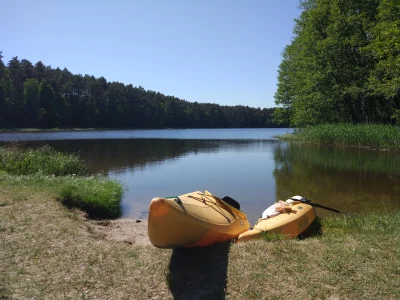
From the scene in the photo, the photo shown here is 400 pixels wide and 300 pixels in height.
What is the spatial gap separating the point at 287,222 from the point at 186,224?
2.23 meters

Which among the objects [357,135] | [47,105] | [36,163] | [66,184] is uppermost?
[47,105]

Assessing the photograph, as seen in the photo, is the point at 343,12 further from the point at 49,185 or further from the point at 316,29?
the point at 49,185

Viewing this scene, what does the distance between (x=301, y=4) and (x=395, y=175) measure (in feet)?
90.4

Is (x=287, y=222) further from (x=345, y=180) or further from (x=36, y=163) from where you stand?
(x=36, y=163)

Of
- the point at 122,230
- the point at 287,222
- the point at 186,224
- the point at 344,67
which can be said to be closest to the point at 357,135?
the point at 344,67

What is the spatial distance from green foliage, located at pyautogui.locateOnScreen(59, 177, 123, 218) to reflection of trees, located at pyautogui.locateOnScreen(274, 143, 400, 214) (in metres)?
4.99

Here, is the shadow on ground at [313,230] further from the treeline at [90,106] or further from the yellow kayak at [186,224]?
the treeline at [90,106]

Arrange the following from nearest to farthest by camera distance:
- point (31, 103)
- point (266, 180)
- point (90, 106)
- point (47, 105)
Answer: point (266, 180)
point (31, 103)
point (47, 105)
point (90, 106)

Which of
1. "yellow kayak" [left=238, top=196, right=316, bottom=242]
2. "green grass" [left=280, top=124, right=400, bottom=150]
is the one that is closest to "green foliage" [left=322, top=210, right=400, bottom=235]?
"yellow kayak" [left=238, top=196, right=316, bottom=242]

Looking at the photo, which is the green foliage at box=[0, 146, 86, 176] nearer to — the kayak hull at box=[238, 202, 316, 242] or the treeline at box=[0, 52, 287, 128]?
the kayak hull at box=[238, 202, 316, 242]

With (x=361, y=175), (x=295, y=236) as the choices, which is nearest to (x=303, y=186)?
(x=361, y=175)

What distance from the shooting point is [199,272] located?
419cm

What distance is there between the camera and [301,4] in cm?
3538

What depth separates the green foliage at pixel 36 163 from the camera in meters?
11.3
